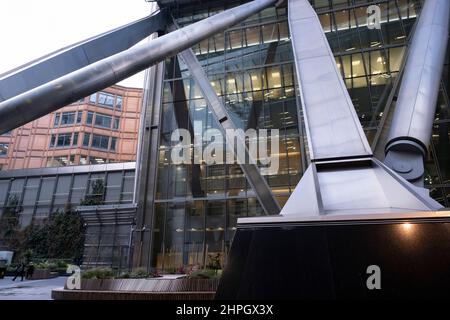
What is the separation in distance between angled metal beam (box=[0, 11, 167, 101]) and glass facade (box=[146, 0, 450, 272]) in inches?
352

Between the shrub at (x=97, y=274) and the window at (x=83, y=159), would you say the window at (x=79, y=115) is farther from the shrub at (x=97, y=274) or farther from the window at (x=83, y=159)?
the shrub at (x=97, y=274)

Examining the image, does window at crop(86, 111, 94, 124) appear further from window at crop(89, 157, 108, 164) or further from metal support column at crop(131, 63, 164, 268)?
Result: metal support column at crop(131, 63, 164, 268)

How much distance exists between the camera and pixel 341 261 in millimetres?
3643

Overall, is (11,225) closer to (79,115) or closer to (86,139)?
(86,139)

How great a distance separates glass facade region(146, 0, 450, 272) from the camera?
21.9 meters

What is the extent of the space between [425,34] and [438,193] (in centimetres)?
1313

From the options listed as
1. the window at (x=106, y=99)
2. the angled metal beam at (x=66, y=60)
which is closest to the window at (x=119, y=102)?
the window at (x=106, y=99)

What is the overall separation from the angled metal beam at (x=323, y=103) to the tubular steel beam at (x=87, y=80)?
3.34 meters

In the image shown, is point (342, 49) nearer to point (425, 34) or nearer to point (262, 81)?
point (262, 81)

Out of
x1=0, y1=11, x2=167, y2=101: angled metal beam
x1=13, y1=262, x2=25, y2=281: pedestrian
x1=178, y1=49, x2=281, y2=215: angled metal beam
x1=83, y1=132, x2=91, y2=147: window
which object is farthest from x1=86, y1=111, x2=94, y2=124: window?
x1=178, y1=49, x2=281, y2=215: angled metal beam

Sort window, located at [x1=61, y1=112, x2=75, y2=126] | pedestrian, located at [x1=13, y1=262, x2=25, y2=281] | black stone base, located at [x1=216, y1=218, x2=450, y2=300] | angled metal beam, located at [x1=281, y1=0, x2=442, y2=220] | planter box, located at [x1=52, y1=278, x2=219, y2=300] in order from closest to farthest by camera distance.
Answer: black stone base, located at [x1=216, y1=218, x2=450, y2=300] → angled metal beam, located at [x1=281, y1=0, x2=442, y2=220] → planter box, located at [x1=52, y1=278, x2=219, y2=300] → pedestrian, located at [x1=13, y1=262, x2=25, y2=281] → window, located at [x1=61, y1=112, x2=75, y2=126]

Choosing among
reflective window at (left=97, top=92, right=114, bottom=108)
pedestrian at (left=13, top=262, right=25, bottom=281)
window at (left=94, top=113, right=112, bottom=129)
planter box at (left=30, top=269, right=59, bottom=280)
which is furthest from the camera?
reflective window at (left=97, top=92, right=114, bottom=108)

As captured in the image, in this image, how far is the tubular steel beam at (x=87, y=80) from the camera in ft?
15.5

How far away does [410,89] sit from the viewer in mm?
8023
